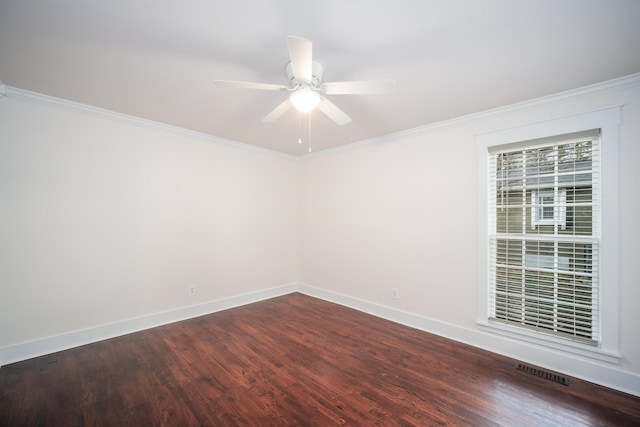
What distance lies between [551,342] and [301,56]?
10.6 ft

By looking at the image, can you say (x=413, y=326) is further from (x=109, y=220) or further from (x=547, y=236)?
(x=109, y=220)

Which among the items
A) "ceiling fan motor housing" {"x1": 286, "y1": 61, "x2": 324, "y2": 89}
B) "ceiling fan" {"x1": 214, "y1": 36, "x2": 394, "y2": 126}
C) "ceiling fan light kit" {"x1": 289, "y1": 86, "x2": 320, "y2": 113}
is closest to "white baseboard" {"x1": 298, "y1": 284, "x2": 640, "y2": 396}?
"ceiling fan" {"x1": 214, "y1": 36, "x2": 394, "y2": 126}

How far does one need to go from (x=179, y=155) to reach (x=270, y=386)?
9.72 feet

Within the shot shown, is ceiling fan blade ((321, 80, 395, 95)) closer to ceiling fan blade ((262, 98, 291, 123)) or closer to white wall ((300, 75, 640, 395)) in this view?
ceiling fan blade ((262, 98, 291, 123))

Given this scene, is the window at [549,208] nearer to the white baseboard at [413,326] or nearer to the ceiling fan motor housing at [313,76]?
the white baseboard at [413,326]

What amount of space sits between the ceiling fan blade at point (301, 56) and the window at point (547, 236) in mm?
2291

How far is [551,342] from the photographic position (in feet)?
8.01

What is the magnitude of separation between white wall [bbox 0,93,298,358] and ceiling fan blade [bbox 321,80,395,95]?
8.33ft

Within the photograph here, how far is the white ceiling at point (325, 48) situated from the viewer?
149 cm

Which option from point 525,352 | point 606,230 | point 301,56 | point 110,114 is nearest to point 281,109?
point 301,56

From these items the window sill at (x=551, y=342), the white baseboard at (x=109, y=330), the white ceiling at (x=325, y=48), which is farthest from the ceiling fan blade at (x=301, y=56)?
the white baseboard at (x=109, y=330)

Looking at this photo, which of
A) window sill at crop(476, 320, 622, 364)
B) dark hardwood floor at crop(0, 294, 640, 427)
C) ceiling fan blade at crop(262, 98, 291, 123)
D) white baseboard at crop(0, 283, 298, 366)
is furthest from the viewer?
white baseboard at crop(0, 283, 298, 366)

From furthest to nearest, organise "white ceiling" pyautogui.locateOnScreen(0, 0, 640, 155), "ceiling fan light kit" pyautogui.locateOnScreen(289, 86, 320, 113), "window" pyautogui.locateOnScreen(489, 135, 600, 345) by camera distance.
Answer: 1. "window" pyautogui.locateOnScreen(489, 135, 600, 345)
2. "ceiling fan light kit" pyautogui.locateOnScreen(289, 86, 320, 113)
3. "white ceiling" pyautogui.locateOnScreen(0, 0, 640, 155)

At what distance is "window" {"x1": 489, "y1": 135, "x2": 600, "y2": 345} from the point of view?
7.68 feet
